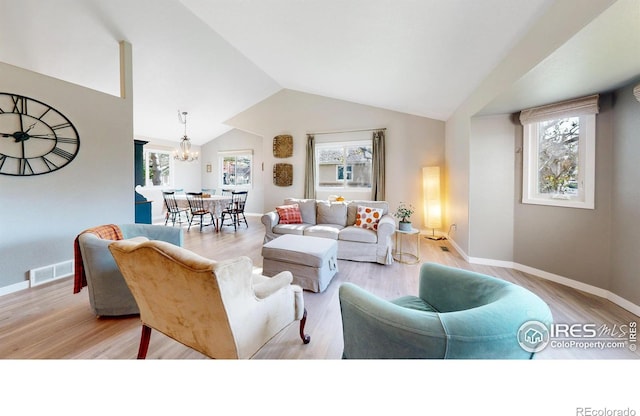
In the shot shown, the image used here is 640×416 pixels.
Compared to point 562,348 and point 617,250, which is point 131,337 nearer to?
point 562,348

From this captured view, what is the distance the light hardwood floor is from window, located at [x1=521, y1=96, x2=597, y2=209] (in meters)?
0.98

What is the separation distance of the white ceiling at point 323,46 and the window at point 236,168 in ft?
8.76

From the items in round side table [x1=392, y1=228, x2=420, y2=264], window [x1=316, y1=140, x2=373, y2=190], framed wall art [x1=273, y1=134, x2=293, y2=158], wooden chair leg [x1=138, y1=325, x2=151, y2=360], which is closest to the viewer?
wooden chair leg [x1=138, y1=325, x2=151, y2=360]

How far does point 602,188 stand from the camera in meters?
2.31

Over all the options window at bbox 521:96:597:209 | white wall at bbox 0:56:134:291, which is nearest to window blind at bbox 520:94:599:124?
window at bbox 521:96:597:209

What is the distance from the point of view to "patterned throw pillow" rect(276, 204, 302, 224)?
3.89 m

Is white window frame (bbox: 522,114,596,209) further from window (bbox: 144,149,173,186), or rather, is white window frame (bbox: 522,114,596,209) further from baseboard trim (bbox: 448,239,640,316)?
window (bbox: 144,149,173,186)

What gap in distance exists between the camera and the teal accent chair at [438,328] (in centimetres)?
72

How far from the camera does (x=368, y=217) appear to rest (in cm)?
360

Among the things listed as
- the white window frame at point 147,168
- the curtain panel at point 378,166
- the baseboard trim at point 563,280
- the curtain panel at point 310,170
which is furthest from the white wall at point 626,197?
the white window frame at point 147,168

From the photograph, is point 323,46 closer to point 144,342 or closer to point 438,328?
point 438,328

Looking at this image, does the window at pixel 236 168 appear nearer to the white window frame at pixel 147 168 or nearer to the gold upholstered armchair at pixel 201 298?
the white window frame at pixel 147 168

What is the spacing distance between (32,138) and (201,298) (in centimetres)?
302
